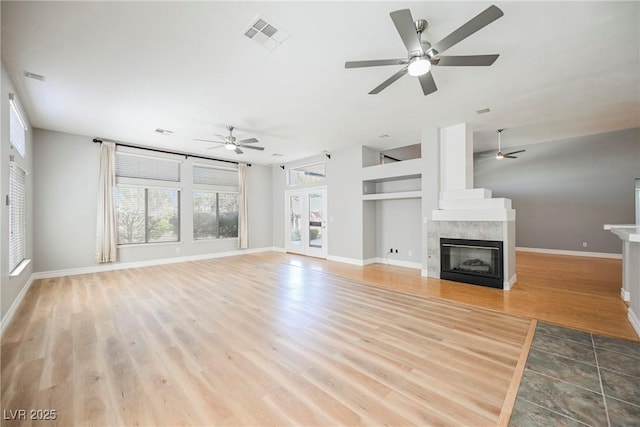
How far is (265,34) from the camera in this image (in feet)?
8.56

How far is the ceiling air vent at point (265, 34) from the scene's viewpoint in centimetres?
248

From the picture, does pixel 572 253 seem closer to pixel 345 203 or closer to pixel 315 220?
pixel 345 203

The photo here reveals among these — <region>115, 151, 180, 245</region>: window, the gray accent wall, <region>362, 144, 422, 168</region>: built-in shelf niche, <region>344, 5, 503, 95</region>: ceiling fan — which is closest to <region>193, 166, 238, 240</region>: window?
<region>115, 151, 180, 245</region>: window

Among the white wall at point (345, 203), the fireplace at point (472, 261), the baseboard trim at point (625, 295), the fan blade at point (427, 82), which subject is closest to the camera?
the fan blade at point (427, 82)

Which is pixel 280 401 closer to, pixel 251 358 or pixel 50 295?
pixel 251 358

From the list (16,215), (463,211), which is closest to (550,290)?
(463,211)

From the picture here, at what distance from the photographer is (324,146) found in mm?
6926

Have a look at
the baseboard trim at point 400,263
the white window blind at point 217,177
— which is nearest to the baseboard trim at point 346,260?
the baseboard trim at point 400,263

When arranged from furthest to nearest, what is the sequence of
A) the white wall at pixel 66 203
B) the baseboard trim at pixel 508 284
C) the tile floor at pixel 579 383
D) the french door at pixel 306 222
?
the french door at pixel 306 222, the white wall at pixel 66 203, the baseboard trim at pixel 508 284, the tile floor at pixel 579 383

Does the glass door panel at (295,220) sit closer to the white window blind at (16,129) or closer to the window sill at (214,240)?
the window sill at (214,240)

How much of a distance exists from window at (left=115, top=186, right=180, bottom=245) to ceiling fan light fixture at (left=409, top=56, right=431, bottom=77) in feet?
22.5

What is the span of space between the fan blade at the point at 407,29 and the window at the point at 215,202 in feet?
22.8

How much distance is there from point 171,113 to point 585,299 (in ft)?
24.1

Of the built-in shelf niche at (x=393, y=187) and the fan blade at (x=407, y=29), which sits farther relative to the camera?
the built-in shelf niche at (x=393, y=187)
